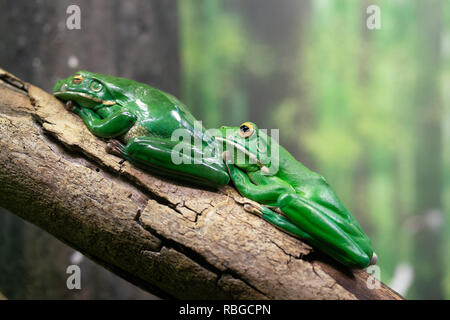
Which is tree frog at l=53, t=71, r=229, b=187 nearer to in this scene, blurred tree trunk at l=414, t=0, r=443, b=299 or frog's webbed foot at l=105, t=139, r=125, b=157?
frog's webbed foot at l=105, t=139, r=125, b=157

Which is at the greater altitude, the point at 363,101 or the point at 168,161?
the point at 363,101

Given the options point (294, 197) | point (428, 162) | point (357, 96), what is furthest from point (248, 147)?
point (428, 162)

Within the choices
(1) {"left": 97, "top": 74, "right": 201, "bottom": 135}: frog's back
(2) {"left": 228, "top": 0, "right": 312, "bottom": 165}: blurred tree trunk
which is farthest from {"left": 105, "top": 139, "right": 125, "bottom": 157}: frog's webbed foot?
(2) {"left": 228, "top": 0, "right": 312, "bottom": 165}: blurred tree trunk

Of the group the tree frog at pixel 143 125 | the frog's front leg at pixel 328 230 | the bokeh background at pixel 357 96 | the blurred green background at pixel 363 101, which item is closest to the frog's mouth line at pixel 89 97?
the tree frog at pixel 143 125

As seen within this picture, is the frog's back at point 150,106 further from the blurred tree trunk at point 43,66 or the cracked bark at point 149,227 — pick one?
the blurred tree trunk at point 43,66

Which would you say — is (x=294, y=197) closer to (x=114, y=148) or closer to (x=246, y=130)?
(x=246, y=130)
